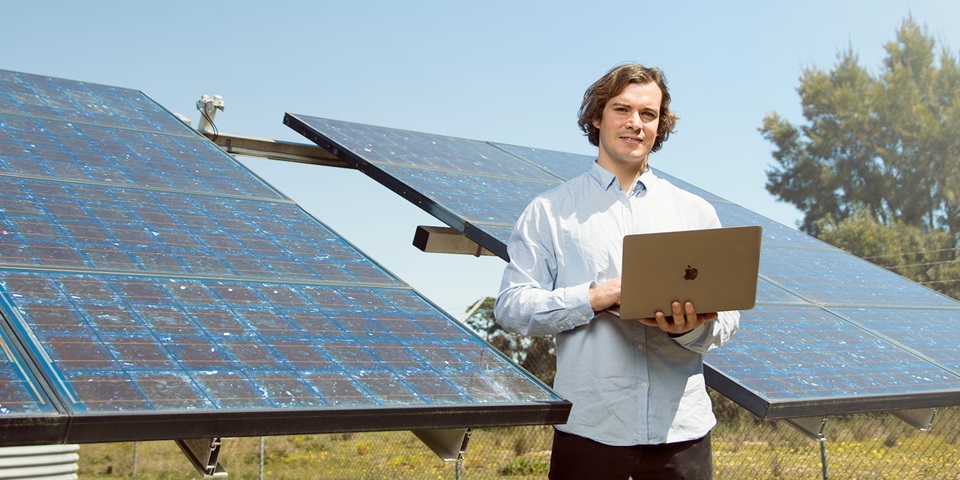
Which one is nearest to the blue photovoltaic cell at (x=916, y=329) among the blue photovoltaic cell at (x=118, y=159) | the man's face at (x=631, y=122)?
the man's face at (x=631, y=122)

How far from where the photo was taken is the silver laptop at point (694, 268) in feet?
10.6

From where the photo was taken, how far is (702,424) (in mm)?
3578

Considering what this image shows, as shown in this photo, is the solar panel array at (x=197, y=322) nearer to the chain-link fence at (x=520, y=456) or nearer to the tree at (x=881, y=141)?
A: the chain-link fence at (x=520, y=456)

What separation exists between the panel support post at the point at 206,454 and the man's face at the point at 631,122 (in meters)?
1.78

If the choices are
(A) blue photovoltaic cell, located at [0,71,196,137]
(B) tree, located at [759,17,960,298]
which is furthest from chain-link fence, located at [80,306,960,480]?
(B) tree, located at [759,17,960,298]

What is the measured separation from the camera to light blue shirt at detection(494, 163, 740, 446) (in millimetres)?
3484

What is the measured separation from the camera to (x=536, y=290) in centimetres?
357

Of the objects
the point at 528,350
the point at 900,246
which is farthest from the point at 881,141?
the point at 528,350

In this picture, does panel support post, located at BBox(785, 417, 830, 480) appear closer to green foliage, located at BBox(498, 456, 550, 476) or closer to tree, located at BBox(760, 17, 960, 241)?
green foliage, located at BBox(498, 456, 550, 476)

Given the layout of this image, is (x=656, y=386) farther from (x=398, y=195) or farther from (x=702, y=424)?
(x=398, y=195)

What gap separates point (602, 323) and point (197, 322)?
1414 millimetres

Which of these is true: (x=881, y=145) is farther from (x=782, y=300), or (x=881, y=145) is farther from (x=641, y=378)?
(x=641, y=378)

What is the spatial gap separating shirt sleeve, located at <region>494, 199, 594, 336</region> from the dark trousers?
0.39 meters

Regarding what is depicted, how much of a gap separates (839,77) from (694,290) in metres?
35.4
